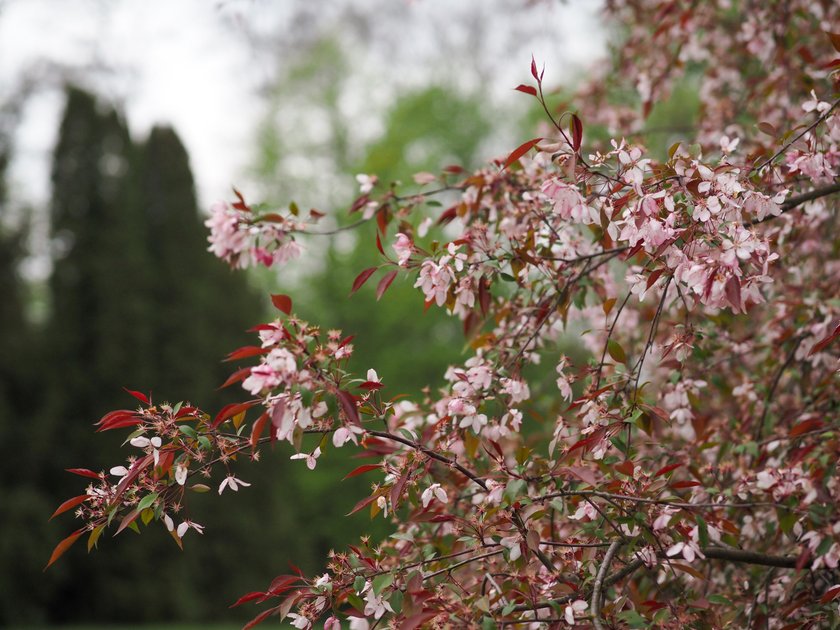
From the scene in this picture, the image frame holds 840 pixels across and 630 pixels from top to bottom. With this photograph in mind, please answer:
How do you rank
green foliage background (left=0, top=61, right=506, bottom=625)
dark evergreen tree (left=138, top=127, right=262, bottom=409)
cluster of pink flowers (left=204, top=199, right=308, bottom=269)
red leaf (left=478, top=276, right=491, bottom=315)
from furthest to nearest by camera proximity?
dark evergreen tree (left=138, top=127, right=262, bottom=409) → green foliage background (left=0, top=61, right=506, bottom=625) → cluster of pink flowers (left=204, top=199, right=308, bottom=269) → red leaf (left=478, top=276, right=491, bottom=315)

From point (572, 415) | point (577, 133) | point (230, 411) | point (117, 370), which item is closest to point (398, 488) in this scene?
point (230, 411)

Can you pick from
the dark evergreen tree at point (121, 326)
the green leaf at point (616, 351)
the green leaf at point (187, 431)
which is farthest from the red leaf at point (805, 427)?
the dark evergreen tree at point (121, 326)

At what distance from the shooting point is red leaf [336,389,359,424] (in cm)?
165

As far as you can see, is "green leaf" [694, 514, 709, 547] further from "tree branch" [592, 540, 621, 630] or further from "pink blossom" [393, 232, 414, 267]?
"pink blossom" [393, 232, 414, 267]

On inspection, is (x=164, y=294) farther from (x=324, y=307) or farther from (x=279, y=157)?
(x=279, y=157)

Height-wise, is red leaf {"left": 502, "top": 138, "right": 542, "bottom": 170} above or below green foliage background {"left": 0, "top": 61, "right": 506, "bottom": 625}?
below

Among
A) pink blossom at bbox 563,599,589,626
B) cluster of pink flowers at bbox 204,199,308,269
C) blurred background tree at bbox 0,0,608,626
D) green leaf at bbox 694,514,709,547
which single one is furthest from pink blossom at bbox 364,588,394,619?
blurred background tree at bbox 0,0,608,626

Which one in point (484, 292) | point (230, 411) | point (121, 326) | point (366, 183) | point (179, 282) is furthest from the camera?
point (179, 282)

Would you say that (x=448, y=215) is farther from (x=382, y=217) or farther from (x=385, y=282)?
(x=385, y=282)

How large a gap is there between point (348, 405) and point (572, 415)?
1.26 metres

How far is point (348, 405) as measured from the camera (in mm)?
1665

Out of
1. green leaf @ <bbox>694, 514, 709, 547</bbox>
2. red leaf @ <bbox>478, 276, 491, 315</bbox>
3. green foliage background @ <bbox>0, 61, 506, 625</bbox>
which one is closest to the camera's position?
green leaf @ <bbox>694, 514, 709, 547</bbox>

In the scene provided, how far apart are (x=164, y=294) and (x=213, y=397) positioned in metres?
1.36

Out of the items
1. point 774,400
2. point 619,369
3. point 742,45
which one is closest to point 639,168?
point 619,369
